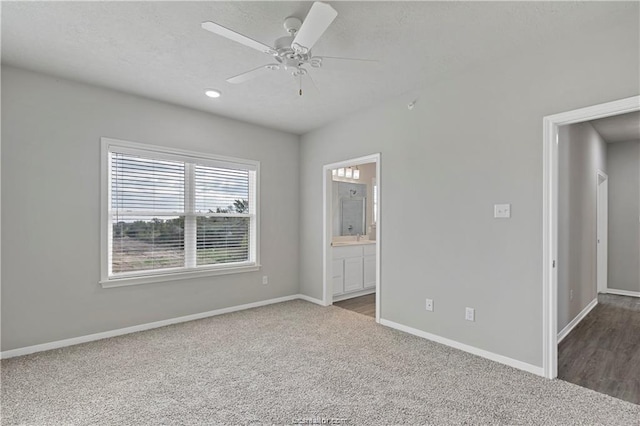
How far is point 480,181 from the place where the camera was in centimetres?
300

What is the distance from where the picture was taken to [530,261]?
8.77 ft

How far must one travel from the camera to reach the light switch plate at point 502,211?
2.80m

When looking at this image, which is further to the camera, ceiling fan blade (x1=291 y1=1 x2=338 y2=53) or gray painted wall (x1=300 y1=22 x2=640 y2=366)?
gray painted wall (x1=300 y1=22 x2=640 y2=366)

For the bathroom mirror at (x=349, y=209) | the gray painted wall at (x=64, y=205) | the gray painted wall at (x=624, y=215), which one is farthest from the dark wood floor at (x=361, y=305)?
the gray painted wall at (x=624, y=215)

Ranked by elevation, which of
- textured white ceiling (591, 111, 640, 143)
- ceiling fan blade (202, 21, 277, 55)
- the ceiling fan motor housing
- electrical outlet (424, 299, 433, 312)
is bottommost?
electrical outlet (424, 299, 433, 312)

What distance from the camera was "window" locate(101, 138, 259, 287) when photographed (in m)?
3.54

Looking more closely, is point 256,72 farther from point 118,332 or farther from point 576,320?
point 576,320

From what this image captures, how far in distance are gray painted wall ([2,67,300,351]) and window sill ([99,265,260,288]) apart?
67mm

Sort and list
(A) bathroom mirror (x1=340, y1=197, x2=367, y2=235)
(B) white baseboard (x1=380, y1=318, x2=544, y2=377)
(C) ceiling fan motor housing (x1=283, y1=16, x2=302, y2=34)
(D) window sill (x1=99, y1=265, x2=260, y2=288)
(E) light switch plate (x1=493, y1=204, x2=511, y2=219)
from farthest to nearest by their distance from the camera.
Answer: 1. (A) bathroom mirror (x1=340, y1=197, x2=367, y2=235)
2. (D) window sill (x1=99, y1=265, x2=260, y2=288)
3. (E) light switch plate (x1=493, y1=204, x2=511, y2=219)
4. (B) white baseboard (x1=380, y1=318, x2=544, y2=377)
5. (C) ceiling fan motor housing (x1=283, y1=16, x2=302, y2=34)

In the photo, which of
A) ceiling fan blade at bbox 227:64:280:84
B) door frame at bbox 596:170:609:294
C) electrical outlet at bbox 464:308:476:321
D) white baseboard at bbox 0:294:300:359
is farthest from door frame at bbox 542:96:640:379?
door frame at bbox 596:170:609:294

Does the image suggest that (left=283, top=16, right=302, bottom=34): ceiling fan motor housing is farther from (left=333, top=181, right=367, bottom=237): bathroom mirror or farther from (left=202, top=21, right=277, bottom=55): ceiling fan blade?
(left=333, top=181, right=367, bottom=237): bathroom mirror

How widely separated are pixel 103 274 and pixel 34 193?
3.21 ft

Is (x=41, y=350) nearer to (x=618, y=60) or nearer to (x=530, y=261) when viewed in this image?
(x=530, y=261)

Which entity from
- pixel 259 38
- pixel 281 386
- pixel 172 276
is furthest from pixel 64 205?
pixel 281 386
